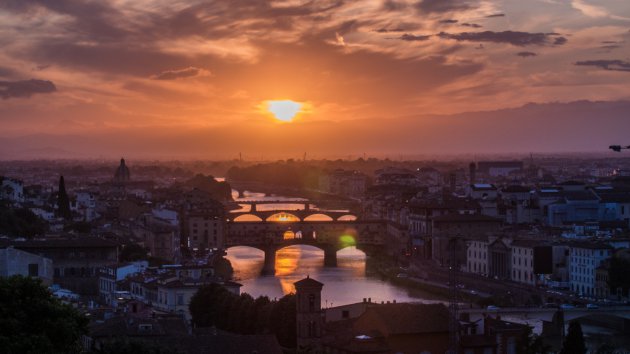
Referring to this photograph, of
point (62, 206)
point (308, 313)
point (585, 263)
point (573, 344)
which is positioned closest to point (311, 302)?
point (308, 313)

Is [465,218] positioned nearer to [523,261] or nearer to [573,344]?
[523,261]

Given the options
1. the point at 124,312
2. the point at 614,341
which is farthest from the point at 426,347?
the point at 614,341

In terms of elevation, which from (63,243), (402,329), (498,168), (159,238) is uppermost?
(498,168)

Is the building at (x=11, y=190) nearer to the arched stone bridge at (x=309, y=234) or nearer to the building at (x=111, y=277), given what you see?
the arched stone bridge at (x=309, y=234)

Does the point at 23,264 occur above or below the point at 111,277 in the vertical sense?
above

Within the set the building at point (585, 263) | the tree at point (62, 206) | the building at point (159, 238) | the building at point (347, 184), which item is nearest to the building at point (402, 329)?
the building at point (585, 263)

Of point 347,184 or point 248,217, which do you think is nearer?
point 248,217
